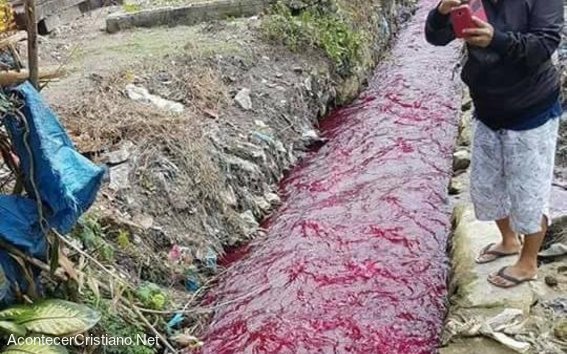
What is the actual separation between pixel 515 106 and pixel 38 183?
86.5 inches

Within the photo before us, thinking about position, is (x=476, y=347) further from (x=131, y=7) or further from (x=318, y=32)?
(x=131, y=7)

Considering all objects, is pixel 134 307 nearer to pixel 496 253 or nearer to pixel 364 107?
pixel 496 253

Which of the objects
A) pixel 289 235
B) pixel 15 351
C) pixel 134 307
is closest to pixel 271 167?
pixel 289 235

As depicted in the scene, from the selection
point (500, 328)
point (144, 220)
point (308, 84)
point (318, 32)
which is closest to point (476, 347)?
point (500, 328)

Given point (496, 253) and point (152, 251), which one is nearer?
point (496, 253)

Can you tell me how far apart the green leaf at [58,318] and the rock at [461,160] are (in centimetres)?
341

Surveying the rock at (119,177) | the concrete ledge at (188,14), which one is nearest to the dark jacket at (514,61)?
the rock at (119,177)

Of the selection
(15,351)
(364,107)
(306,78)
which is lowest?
(364,107)

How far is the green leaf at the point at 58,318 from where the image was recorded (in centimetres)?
305

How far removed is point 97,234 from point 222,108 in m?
2.46

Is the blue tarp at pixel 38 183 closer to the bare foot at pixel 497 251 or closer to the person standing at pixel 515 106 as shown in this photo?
the person standing at pixel 515 106

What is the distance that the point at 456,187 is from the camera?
5.35 meters

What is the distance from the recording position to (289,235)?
16.9ft

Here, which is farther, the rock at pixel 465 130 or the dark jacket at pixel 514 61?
the rock at pixel 465 130
